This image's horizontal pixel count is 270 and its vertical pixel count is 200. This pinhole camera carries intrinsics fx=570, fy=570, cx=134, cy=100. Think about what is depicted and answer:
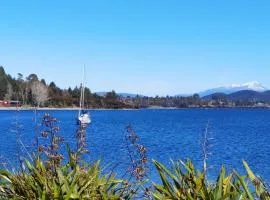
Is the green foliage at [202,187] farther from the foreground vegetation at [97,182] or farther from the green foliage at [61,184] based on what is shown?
the green foliage at [61,184]

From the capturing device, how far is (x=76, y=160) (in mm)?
6773

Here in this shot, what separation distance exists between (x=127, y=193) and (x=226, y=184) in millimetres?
1402

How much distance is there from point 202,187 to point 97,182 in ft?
4.60

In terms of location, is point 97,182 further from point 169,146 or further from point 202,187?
point 169,146

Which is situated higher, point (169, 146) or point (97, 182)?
point (97, 182)

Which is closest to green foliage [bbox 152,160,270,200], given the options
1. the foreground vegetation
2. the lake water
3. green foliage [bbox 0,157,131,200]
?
the foreground vegetation

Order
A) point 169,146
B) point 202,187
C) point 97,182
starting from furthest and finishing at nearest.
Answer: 1. point 169,146
2. point 97,182
3. point 202,187

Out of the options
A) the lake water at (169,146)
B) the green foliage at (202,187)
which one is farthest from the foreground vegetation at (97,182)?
the lake water at (169,146)

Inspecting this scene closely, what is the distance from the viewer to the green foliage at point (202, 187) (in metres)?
5.40

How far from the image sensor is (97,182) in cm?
652

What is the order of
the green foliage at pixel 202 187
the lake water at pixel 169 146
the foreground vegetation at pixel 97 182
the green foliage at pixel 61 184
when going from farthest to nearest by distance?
the lake water at pixel 169 146 → the green foliage at pixel 61 184 → the foreground vegetation at pixel 97 182 → the green foliage at pixel 202 187

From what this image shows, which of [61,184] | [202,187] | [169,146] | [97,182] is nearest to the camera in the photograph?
[202,187]

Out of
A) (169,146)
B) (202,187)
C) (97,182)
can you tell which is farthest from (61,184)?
(169,146)

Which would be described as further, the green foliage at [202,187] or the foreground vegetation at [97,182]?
the foreground vegetation at [97,182]
